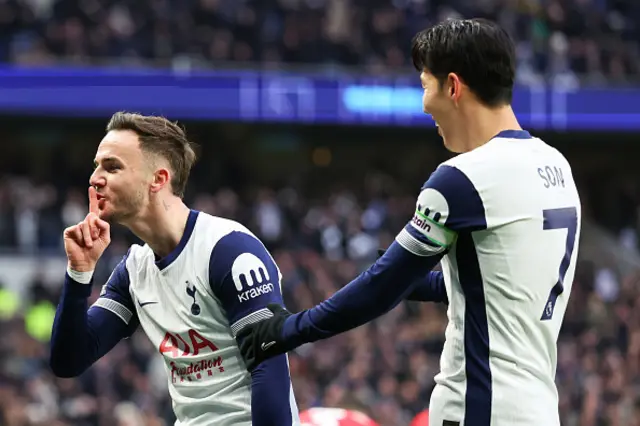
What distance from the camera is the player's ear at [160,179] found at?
4.02 metres

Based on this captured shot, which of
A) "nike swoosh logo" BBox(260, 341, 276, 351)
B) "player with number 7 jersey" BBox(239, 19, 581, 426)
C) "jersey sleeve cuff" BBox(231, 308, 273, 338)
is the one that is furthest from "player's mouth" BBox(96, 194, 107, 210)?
"nike swoosh logo" BBox(260, 341, 276, 351)

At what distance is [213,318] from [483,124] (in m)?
1.15

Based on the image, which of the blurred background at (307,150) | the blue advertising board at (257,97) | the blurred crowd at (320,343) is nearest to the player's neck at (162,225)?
the blurred crowd at (320,343)

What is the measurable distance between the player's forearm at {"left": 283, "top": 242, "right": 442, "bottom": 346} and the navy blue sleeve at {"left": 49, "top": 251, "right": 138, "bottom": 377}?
1.10 metres

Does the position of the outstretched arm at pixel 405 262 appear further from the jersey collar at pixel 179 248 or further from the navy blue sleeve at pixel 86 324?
the navy blue sleeve at pixel 86 324

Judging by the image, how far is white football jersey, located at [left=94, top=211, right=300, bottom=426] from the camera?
3734 mm

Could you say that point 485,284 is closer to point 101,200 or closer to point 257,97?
point 101,200

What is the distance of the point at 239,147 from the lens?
2130 centimetres

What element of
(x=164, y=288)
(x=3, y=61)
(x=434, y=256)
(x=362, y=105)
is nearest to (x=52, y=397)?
(x=3, y=61)

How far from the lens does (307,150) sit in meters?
21.8

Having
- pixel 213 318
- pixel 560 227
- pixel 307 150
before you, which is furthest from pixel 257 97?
pixel 560 227

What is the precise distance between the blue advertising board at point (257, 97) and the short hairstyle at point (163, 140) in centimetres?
1372

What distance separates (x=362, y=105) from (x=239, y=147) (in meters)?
3.36

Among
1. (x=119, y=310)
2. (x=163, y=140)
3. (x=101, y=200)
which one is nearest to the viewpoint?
(x=101, y=200)
